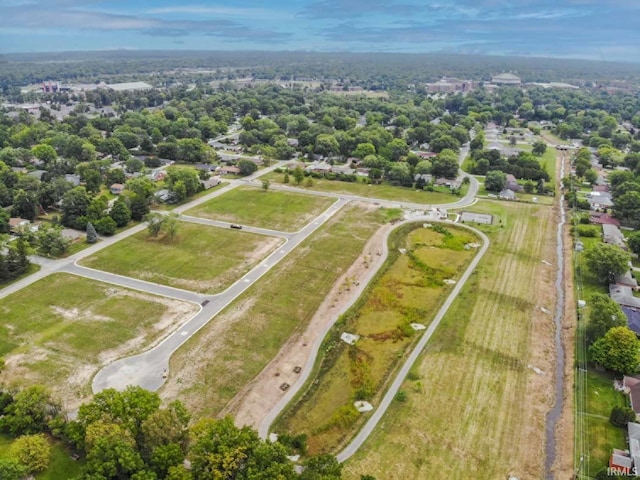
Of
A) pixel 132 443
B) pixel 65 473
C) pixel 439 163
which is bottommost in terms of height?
pixel 65 473

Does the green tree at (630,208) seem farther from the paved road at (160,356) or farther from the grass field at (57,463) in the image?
the grass field at (57,463)

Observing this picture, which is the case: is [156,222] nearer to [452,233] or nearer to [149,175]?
[149,175]

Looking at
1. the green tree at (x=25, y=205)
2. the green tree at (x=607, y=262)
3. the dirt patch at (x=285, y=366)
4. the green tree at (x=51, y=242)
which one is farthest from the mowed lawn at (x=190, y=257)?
the green tree at (x=607, y=262)

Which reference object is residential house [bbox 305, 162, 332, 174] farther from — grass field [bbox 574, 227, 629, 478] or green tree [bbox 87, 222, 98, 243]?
grass field [bbox 574, 227, 629, 478]

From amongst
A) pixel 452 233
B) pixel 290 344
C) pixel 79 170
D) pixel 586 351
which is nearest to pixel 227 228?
pixel 290 344

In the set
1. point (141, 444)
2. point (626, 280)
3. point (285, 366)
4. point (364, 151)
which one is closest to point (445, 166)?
point (364, 151)

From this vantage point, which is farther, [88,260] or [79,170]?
[79,170]

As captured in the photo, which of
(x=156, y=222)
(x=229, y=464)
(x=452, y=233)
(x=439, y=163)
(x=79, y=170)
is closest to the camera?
(x=229, y=464)

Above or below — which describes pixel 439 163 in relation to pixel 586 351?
above

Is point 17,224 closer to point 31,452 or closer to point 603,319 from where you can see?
point 31,452
